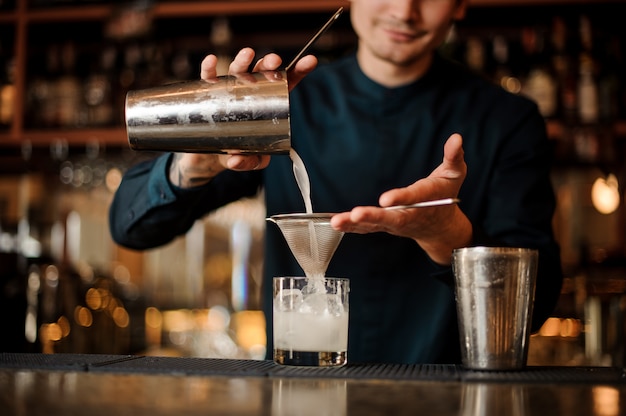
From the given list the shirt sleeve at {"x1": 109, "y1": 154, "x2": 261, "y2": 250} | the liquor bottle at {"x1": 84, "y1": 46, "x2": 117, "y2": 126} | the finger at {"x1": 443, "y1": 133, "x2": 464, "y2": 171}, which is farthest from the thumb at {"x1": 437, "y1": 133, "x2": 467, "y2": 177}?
the liquor bottle at {"x1": 84, "y1": 46, "x2": 117, "y2": 126}

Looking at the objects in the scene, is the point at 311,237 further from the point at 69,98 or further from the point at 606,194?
the point at 69,98

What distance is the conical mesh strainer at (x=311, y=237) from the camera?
1.23 metres

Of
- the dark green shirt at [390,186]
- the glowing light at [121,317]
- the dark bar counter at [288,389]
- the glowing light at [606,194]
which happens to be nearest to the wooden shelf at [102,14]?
the glowing light at [606,194]

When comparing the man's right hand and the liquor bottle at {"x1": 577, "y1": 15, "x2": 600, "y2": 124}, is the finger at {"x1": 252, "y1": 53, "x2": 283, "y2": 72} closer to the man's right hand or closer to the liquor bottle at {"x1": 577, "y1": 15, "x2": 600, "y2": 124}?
the man's right hand

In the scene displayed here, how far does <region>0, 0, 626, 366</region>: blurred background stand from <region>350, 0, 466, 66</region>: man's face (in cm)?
137

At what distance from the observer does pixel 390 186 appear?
1.88m

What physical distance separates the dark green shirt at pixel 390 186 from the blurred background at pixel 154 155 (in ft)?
3.75

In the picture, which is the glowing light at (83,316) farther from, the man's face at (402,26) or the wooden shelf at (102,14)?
the man's face at (402,26)

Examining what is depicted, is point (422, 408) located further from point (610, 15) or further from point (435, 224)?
point (610, 15)

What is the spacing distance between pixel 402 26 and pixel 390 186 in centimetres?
35

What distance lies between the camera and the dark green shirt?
69.0 inches

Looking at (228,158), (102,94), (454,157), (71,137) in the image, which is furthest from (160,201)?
(102,94)

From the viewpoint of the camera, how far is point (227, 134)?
1.24 metres

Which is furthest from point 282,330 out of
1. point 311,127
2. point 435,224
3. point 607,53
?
point 607,53
